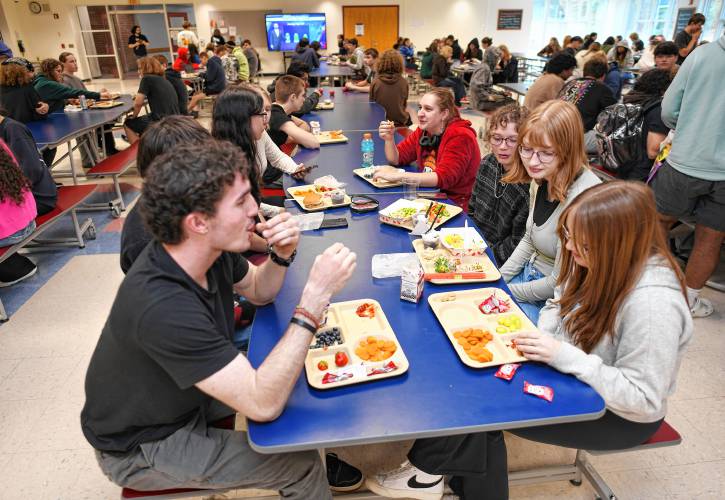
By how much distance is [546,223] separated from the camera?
1965 mm

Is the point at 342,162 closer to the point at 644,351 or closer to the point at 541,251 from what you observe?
the point at 541,251

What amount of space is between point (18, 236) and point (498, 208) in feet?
9.50

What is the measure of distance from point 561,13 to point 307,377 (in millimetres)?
17107

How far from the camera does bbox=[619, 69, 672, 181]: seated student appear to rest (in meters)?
3.27

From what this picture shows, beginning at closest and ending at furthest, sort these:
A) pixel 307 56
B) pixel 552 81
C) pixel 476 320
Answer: pixel 476 320 < pixel 552 81 < pixel 307 56

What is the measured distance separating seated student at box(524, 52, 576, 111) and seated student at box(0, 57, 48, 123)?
17.3 feet

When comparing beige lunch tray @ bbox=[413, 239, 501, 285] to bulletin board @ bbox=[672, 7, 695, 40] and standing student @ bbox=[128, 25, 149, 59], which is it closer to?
standing student @ bbox=[128, 25, 149, 59]

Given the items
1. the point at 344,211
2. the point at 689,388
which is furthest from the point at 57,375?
the point at 689,388

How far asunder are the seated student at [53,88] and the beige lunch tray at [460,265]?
198 inches

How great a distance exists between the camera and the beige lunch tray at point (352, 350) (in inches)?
49.2

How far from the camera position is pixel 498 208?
2.44 meters

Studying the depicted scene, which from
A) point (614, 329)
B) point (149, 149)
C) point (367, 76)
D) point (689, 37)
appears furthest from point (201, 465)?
point (689, 37)

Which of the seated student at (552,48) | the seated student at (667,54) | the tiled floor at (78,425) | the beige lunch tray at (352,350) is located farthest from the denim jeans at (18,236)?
the seated student at (552,48)

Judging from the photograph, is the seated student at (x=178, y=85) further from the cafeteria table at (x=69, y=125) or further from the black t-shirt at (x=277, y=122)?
the black t-shirt at (x=277, y=122)
